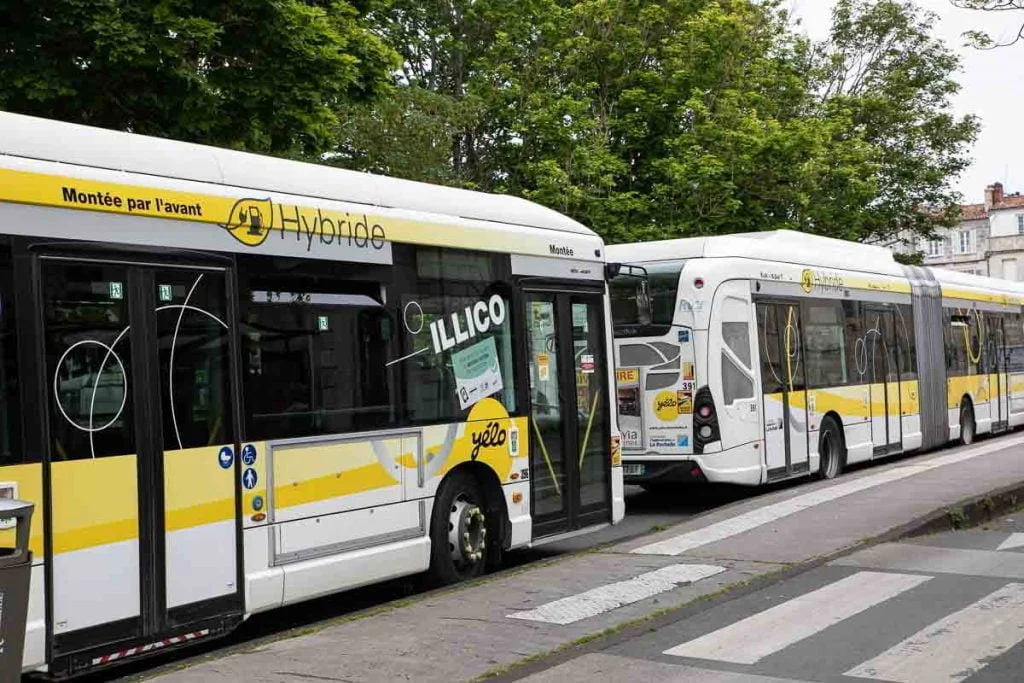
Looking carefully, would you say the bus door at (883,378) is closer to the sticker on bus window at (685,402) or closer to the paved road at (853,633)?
the sticker on bus window at (685,402)

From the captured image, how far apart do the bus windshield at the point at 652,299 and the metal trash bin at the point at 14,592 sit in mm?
10477

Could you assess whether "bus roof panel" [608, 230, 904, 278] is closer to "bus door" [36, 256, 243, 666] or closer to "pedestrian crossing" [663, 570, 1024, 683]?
"pedestrian crossing" [663, 570, 1024, 683]

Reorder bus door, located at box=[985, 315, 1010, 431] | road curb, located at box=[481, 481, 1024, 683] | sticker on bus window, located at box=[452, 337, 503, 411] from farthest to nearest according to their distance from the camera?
1. bus door, located at box=[985, 315, 1010, 431]
2. sticker on bus window, located at box=[452, 337, 503, 411]
3. road curb, located at box=[481, 481, 1024, 683]

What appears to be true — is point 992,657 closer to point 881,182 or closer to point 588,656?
point 588,656

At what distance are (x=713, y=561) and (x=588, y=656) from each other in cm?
319

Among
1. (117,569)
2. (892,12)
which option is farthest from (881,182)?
(117,569)

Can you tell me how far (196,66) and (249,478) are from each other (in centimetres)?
721

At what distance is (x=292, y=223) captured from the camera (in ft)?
27.7

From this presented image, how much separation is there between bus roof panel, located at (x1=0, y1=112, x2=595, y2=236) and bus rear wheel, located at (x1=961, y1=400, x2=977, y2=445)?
1477 cm

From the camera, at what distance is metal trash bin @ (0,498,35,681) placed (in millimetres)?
4895

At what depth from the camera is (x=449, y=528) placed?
999 cm

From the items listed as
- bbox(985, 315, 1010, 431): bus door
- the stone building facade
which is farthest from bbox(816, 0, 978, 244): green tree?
the stone building facade

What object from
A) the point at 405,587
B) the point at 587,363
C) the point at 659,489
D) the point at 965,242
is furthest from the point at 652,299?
the point at 965,242

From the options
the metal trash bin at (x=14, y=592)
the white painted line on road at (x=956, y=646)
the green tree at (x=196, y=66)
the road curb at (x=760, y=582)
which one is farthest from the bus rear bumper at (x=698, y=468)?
the metal trash bin at (x=14, y=592)
